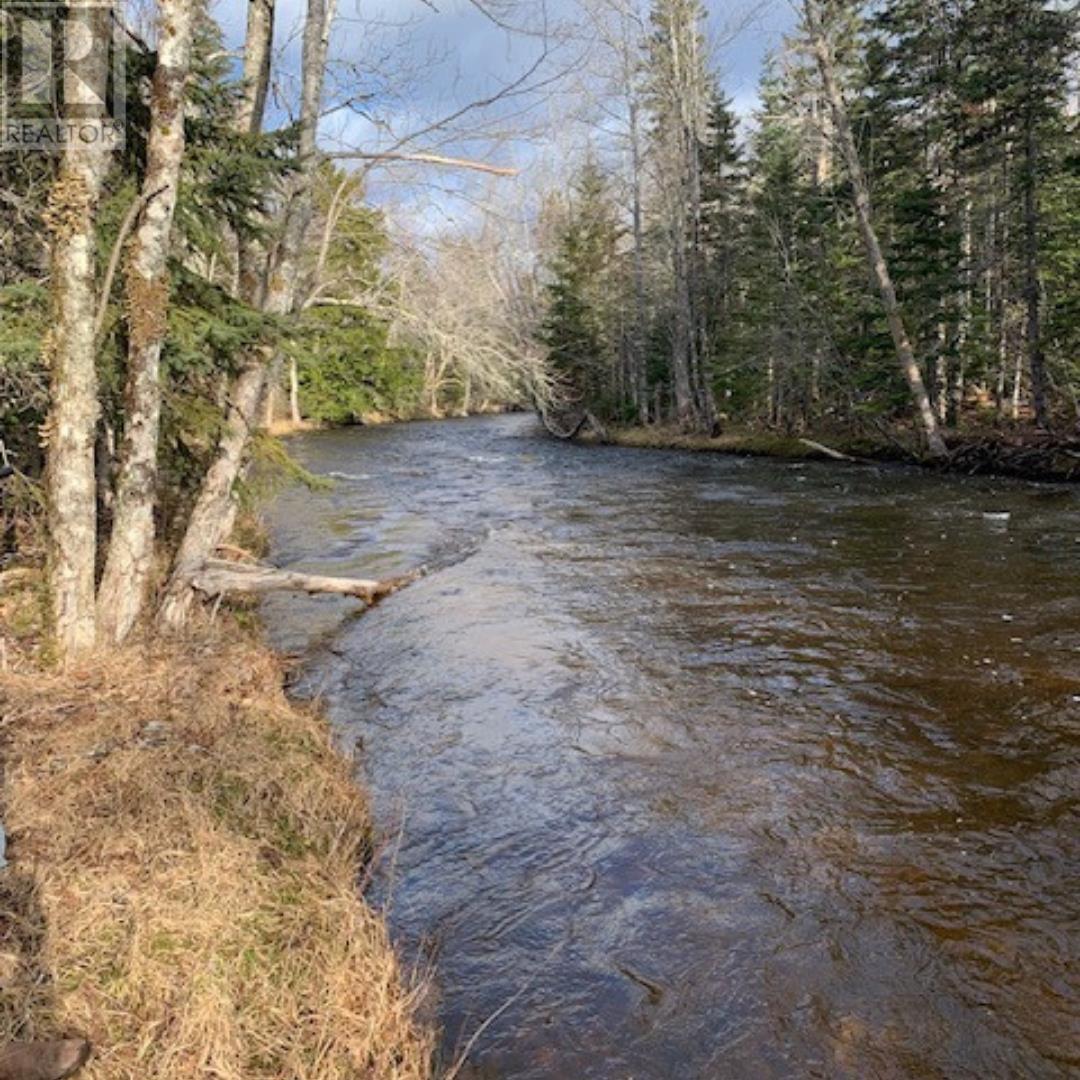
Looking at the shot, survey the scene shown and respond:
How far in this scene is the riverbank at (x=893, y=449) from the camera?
1755cm

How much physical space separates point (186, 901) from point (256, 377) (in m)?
5.58

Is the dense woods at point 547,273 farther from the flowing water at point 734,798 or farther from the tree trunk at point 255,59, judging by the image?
the flowing water at point 734,798

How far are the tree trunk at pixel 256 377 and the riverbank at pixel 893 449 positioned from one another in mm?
15698

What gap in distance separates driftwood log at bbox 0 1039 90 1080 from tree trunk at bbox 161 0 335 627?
504cm

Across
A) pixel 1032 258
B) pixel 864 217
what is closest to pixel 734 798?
pixel 864 217

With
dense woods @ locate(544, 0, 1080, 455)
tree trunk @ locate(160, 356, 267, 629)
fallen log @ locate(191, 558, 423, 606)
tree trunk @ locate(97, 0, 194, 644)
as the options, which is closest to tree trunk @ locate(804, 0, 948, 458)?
dense woods @ locate(544, 0, 1080, 455)

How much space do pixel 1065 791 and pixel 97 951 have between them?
521cm

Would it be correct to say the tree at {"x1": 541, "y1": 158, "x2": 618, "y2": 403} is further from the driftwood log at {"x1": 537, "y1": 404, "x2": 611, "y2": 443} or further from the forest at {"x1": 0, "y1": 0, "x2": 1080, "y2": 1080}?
the forest at {"x1": 0, "y1": 0, "x2": 1080, "y2": 1080}

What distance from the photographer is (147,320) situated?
5941 mm

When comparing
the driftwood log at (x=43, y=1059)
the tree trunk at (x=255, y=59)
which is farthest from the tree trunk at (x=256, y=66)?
the driftwood log at (x=43, y=1059)

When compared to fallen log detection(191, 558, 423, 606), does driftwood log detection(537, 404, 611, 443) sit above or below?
above

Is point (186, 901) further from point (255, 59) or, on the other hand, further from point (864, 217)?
point (864, 217)

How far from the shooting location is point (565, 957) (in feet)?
12.8

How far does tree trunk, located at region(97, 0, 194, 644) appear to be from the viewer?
5922mm
